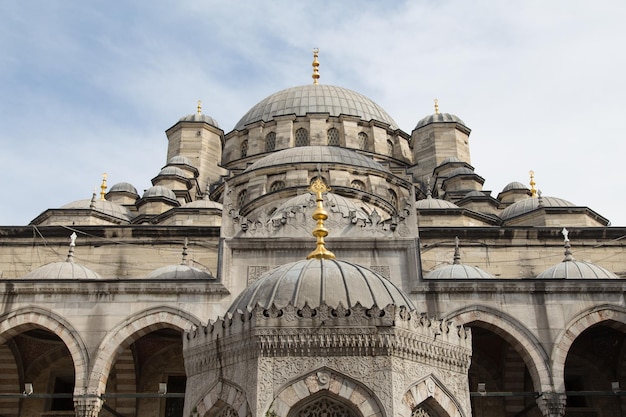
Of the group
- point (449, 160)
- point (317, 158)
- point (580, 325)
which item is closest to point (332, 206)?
point (580, 325)

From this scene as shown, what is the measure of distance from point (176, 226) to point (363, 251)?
7.52 m

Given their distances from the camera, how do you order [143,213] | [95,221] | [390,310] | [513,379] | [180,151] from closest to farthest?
1. [390,310]
2. [513,379]
3. [95,221]
4. [143,213]
5. [180,151]

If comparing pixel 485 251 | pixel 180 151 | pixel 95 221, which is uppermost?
pixel 180 151

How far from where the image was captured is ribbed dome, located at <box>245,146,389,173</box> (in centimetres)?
2460

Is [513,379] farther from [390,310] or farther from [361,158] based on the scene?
[390,310]

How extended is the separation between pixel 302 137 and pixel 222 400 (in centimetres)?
2588

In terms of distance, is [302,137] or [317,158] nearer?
[317,158]

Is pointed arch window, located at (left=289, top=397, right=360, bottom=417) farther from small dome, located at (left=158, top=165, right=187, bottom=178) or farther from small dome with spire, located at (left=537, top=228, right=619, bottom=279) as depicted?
small dome, located at (left=158, top=165, right=187, bottom=178)

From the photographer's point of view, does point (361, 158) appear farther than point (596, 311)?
Yes

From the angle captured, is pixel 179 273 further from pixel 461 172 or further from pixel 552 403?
pixel 461 172

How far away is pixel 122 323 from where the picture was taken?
15867mm

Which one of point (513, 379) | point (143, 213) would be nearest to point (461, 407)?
point (513, 379)

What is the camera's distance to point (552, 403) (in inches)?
595

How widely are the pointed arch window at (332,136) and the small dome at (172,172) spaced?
634 cm
